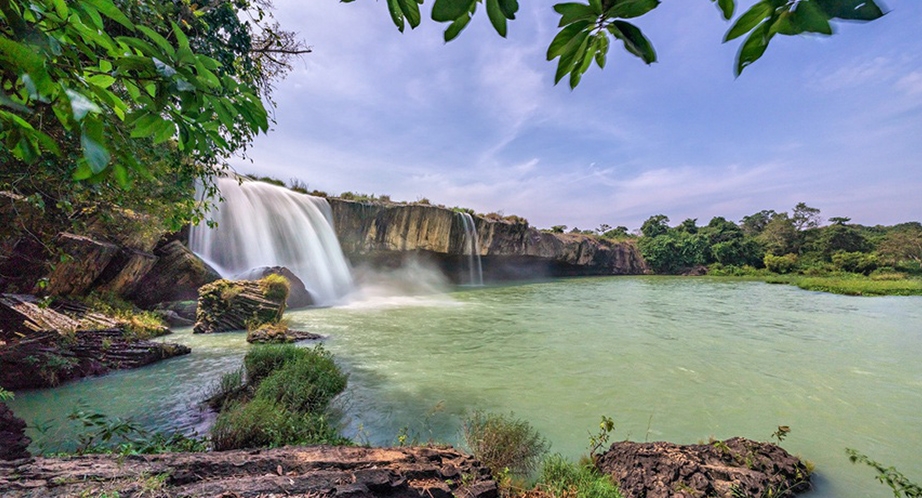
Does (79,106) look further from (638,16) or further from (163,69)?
(638,16)

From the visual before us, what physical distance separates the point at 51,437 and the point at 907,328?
1832 centimetres

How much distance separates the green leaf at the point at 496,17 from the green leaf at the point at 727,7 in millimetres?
448

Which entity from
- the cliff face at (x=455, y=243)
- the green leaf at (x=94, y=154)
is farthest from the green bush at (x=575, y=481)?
the cliff face at (x=455, y=243)

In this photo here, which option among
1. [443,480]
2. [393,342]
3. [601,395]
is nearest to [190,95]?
[443,480]

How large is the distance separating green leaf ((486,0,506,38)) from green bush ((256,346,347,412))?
12.6ft

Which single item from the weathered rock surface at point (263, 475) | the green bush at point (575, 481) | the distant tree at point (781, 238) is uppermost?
the distant tree at point (781, 238)

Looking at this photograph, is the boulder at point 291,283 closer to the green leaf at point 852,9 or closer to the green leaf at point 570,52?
the green leaf at point 570,52

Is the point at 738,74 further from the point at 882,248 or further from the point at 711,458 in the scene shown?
the point at 882,248

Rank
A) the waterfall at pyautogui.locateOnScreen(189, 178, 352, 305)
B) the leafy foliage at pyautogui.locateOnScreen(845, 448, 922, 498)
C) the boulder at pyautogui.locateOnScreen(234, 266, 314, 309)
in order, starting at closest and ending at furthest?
the leafy foliage at pyautogui.locateOnScreen(845, 448, 922, 498)
the boulder at pyautogui.locateOnScreen(234, 266, 314, 309)
the waterfall at pyautogui.locateOnScreen(189, 178, 352, 305)

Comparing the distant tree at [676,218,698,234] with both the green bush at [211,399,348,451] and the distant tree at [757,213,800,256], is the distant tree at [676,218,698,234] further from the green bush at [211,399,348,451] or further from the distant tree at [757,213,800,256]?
the green bush at [211,399,348,451]

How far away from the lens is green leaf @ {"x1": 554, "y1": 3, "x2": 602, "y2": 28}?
65 cm

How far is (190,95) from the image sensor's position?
33.8 inches

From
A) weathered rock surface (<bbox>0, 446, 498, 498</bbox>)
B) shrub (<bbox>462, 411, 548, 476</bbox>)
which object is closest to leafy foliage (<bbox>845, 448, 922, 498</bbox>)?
shrub (<bbox>462, 411, 548, 476</bbox>)

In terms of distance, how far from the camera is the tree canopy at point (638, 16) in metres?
0.51
